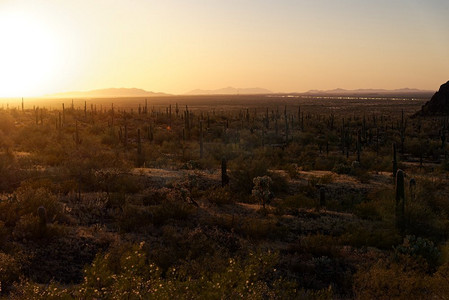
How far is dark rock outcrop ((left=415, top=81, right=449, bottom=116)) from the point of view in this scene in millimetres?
61872

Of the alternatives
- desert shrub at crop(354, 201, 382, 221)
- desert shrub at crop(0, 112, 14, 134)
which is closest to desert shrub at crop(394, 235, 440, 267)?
desert shrub at crop(354, 201, 382, 221)

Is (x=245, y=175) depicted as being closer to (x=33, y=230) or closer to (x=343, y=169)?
(x=343, y=169)

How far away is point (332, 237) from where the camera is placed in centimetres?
1161

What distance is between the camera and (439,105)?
62781 mm

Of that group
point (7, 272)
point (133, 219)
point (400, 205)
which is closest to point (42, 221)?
point (7, 272)

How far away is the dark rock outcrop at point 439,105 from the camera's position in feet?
203

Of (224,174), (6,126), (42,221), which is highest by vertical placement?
(6,126)

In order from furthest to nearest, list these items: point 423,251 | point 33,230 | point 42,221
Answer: point 42,221 < point 33,230 < point 423,251

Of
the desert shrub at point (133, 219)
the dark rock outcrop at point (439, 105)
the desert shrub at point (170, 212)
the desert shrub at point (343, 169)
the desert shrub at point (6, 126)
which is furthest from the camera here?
the dark rock outcrop at point (439, 105)

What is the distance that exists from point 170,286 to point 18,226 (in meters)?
6.72

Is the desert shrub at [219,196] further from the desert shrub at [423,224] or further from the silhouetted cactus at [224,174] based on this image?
the desert shrub at [423,224]

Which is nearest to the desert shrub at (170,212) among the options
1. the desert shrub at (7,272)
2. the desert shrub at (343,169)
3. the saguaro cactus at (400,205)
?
the desert shrub at (7,272)

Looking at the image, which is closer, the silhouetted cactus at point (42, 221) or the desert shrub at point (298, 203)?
the silhouetted cactus at point (42, 221)

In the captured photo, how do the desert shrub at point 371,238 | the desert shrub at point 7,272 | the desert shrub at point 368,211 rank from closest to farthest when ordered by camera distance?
1. the desert shrub at point 7,272
2. the desert shrub at point 371,238
3. the desert shrub at point 368,211
